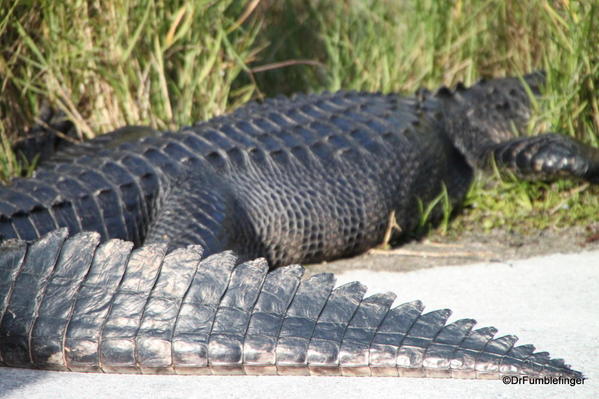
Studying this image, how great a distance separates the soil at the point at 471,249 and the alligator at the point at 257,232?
0.11m

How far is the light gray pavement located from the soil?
0.12 metres

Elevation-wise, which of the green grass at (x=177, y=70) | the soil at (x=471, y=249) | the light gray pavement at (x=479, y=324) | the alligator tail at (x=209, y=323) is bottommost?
the soil at (x=471, y=249)

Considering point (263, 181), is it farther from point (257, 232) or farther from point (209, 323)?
point (209, 323)

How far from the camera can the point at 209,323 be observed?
→ 2.13 metres

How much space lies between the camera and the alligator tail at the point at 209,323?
2.07m

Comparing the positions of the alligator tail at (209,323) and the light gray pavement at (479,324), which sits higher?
the alligator tail at (209,323)

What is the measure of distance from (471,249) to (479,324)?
1196mm

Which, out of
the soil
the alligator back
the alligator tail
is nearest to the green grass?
the soil

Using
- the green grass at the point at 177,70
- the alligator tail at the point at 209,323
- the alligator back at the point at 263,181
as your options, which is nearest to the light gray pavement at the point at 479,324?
the alligator tail at the point at 209,323

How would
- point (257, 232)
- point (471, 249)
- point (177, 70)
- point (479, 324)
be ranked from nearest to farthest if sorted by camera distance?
point (479, 324) → point (257, 232) → point (471, 249) → point (177, 70)

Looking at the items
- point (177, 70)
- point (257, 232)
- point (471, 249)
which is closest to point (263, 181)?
point (257, 232)

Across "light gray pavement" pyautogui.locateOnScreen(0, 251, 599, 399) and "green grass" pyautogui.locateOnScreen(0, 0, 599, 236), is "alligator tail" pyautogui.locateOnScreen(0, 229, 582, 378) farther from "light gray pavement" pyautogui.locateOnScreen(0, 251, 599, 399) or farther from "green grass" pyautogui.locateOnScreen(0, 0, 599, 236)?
"green grass" pyautogui.locateOnScreen(0, 0, 599, 236)

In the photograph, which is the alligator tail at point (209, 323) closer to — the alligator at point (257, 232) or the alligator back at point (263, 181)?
the alligator at point (257, 232)

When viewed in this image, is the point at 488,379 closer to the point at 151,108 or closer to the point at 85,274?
the point at 85,274
